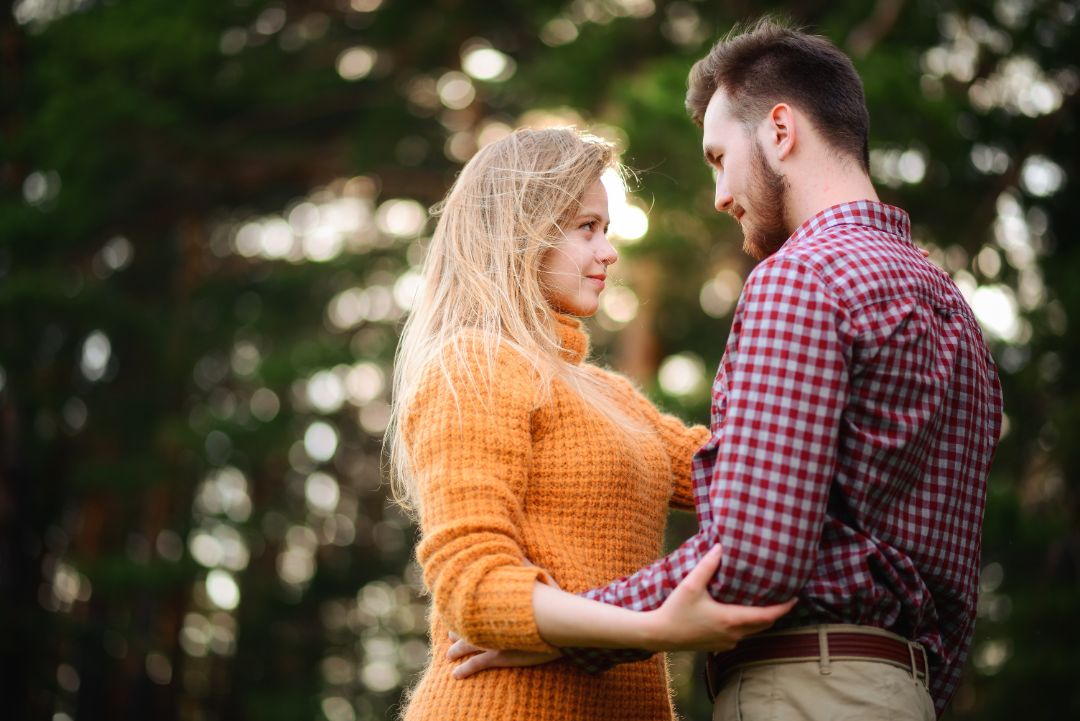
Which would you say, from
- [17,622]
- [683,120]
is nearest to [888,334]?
[683,120]

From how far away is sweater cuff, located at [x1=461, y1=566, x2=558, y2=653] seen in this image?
76.7 inches

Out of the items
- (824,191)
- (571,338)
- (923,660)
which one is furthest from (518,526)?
(824,191)

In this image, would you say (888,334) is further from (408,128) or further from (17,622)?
(17,622)

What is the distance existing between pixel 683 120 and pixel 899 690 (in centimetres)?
545

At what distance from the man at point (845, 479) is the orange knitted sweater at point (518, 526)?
0.15m

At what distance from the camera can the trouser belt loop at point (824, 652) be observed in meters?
1.93

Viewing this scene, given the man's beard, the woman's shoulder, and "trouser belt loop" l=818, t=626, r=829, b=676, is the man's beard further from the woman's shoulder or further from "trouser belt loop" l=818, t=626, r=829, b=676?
"trouser belt loop" l=818, t=626, r=829, b=676

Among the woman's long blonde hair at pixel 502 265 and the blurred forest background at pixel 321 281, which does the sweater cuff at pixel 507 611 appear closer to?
the woman's long blonde hair at pixel 502 265

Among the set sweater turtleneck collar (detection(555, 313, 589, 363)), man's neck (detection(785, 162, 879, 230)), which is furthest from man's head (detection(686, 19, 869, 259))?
sweater turtleneck collar (detection(555, 313, 589, 363))

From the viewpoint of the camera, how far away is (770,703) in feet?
6.45

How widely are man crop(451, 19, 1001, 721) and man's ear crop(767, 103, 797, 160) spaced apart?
0.15m

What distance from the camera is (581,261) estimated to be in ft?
7.96

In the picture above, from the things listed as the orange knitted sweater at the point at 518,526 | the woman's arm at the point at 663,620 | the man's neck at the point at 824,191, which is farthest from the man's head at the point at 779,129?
the woman's arm at the point at 663,620

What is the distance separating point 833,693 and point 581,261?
0.98 m
